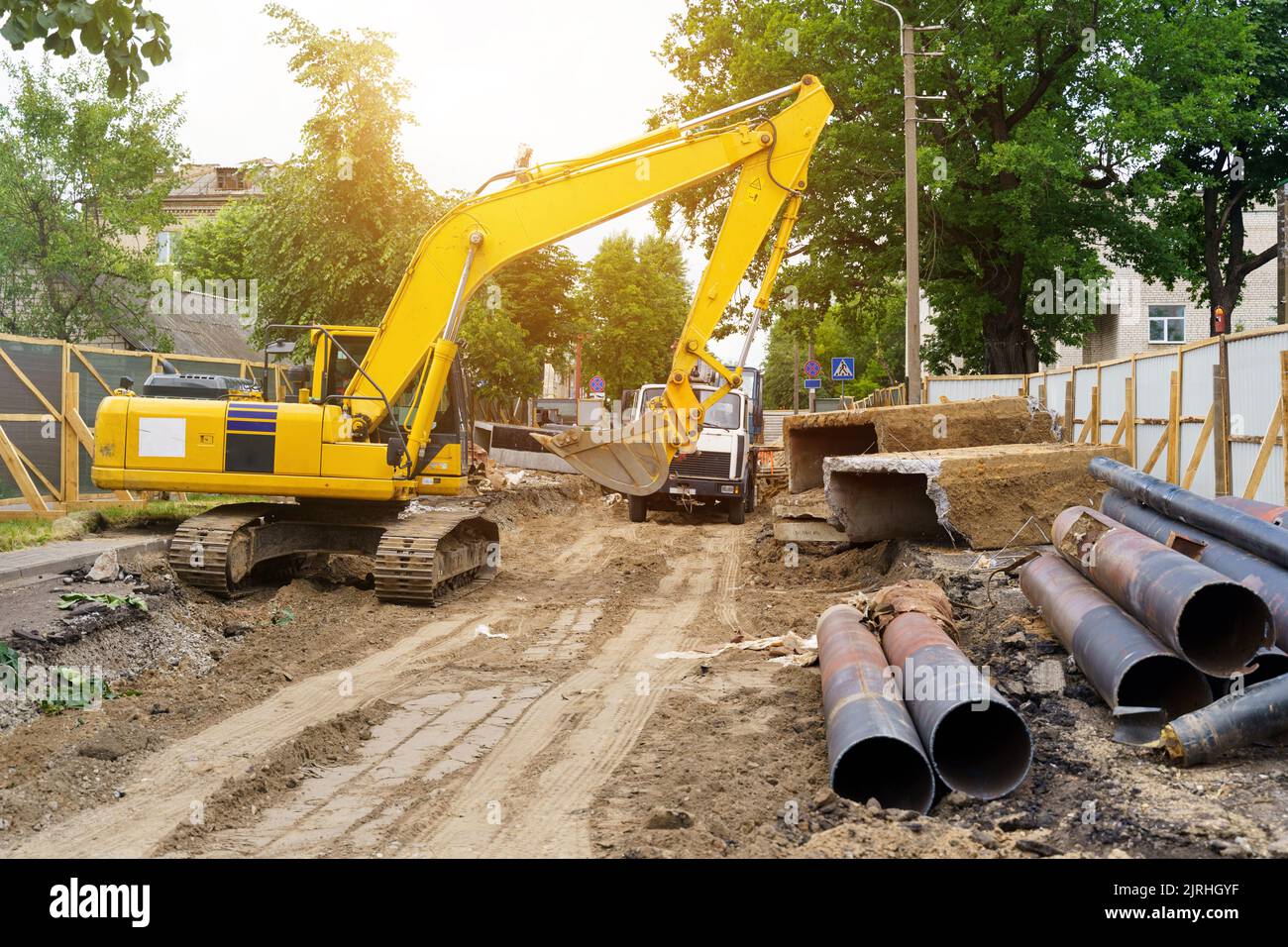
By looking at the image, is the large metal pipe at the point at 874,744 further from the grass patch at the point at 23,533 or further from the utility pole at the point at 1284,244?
the utility pole at the point at 1284,244

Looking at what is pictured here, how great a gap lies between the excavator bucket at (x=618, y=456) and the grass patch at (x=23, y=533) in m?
5.76

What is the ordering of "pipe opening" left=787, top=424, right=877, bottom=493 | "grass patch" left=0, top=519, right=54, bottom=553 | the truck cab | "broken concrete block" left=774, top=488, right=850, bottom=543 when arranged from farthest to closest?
the truck cab
"pipe opening" left=787, top=424, right=877, bottom=493
"broken concrete block" left=774, top=488, right=850, bottom=543
"grass patch" left=0, top=519, right=54, bottom=553

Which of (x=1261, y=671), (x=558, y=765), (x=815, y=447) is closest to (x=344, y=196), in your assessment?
(x=815, y=447)

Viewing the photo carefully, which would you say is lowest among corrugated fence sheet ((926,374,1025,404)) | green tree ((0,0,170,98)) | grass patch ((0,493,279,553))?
grass patch ((0,493,279,553))

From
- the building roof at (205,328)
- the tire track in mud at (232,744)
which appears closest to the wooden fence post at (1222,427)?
the tire track in mud at (232,744)

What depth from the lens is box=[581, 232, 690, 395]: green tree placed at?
200 feet

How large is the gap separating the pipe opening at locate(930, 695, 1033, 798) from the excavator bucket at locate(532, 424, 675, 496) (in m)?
6.93

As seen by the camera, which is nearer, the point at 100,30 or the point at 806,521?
the point at 100,30

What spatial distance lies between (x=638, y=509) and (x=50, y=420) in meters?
9.65

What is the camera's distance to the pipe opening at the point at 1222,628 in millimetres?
5773

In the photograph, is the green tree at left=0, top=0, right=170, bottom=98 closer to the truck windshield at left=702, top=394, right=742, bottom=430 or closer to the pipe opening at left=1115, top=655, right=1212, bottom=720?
the pipe opening at left=1115, top=655, right=1212, bottom=720

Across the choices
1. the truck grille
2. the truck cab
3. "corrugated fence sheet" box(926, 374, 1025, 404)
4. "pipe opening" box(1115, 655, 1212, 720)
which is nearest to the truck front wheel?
the truck cab

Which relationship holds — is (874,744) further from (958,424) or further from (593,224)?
(958,424)

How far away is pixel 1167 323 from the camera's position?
128ft
